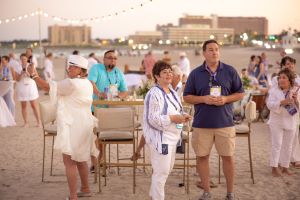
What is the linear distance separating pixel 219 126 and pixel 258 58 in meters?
10.9

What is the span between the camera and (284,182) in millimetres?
6352

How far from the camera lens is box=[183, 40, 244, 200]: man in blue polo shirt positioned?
5.25 meters

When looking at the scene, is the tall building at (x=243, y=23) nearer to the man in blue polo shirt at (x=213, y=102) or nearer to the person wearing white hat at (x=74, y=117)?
the man in blue polo shirt at (x=213, y=102)

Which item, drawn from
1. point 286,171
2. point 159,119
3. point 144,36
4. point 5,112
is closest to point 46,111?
point 159,119

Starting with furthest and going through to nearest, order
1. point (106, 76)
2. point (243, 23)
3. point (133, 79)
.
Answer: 1. point (243, 23)
2. point (133, 79)
3. point (106, 76)

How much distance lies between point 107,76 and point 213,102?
2128mm

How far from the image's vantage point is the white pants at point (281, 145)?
6582 millimetres

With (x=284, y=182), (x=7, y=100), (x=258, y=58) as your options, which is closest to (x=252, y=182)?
(x=284, y=182)

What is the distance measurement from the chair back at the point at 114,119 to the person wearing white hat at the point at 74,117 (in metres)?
0.36

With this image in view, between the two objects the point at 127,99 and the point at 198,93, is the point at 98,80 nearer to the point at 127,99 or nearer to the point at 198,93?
the point at 127,99

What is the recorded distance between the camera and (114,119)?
5793mm

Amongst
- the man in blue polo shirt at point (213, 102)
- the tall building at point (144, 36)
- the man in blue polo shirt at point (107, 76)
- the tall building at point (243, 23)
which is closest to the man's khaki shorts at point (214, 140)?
the man in blue polo shirt at point (213, 102)

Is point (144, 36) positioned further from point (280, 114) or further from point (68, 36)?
point (280, 114)

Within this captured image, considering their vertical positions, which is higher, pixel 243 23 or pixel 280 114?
pixel 243 23
